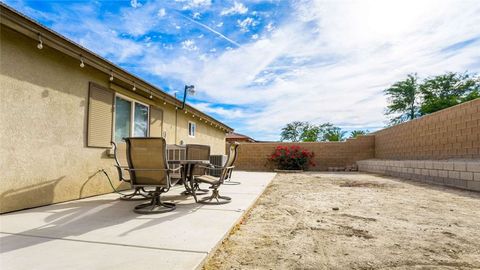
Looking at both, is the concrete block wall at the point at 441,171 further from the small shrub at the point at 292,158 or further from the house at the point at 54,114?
the house at the point at 54,114

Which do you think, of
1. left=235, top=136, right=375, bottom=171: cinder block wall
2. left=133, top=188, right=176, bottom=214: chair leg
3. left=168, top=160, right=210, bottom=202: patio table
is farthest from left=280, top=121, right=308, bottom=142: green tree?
left=133, top=188, right=176, bottom=214: chair leg

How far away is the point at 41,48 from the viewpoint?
353 cm

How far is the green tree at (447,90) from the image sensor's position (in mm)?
19109

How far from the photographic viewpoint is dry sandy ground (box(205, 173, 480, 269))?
199 centimetres

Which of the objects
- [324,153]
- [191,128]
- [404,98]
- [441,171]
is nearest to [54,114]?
[191,128]

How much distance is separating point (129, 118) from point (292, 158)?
396 inches

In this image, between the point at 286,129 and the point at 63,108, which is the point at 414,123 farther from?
the point at 286,129

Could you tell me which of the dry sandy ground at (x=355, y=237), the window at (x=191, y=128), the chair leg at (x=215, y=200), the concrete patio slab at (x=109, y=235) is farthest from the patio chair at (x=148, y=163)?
the window at (x=191, y=128)

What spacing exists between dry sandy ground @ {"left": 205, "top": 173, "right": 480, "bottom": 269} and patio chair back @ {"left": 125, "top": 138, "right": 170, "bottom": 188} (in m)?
1.25

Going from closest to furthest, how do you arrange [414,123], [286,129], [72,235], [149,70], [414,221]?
1. [72,235]
2. [414,221]
3. [414,123]
4. [149,70]
5. [286,129]

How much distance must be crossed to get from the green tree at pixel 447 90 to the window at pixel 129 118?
72.9 ft

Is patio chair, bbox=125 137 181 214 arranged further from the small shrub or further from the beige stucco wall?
the small shrub

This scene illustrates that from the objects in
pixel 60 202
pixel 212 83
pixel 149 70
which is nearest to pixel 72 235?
pixel 60 202

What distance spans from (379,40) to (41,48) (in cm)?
940
